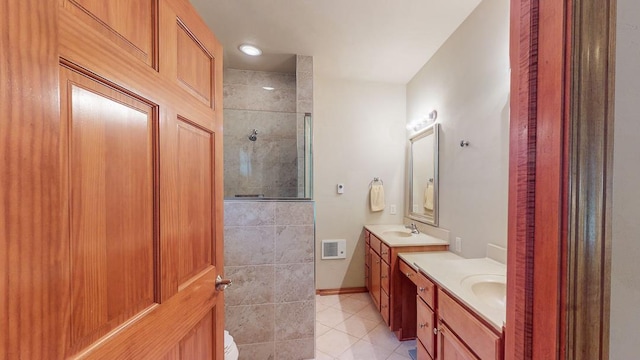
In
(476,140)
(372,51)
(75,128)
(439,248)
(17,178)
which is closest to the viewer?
(17,178)

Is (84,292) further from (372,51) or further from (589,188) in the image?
(372,51)

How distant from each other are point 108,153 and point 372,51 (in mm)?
2379

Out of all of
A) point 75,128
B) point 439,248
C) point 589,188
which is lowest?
point 439,248

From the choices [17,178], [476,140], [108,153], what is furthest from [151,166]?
[476,140]

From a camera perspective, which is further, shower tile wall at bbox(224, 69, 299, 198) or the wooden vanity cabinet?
shower tile wall at bbox(224, 69, 299, 198)

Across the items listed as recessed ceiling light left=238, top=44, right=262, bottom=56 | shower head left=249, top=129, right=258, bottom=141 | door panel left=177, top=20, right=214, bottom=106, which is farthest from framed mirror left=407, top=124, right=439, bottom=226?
door panel left=177, top=20, right=214, bottom=106

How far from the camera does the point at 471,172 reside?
72.6 inches

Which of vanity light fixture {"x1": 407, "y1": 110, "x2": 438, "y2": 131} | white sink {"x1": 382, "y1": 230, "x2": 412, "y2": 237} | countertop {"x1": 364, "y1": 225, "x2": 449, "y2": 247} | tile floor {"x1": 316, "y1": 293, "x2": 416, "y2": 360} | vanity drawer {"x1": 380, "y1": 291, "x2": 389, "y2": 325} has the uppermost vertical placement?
vanity light fixture {"x1": 407, "y1": 110, "x2": 438, "y2": 131}

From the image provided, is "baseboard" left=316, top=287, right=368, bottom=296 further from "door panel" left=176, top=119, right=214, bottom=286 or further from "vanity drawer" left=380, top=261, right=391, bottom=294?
"door panel" left=176, top=119, right=214, bottom=286

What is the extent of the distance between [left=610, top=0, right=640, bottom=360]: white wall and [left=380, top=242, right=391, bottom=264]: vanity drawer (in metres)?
1.73

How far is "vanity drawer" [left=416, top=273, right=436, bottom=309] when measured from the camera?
1402mm

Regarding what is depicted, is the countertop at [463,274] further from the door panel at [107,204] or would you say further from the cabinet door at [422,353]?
the door panel at [107,204]

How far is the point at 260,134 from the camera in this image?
2.53 meters

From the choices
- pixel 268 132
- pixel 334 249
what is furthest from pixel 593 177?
pixel 334 249
